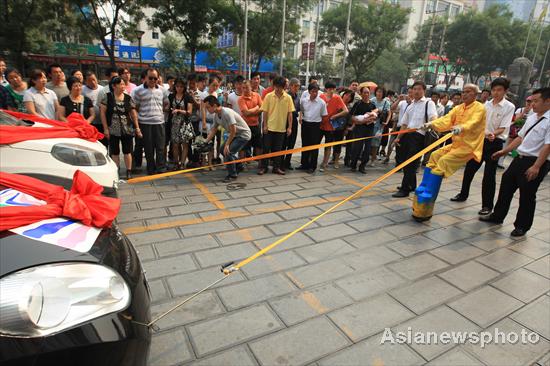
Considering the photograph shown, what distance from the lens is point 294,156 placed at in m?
8.16

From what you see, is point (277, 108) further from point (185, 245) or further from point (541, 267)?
point (541, 267)

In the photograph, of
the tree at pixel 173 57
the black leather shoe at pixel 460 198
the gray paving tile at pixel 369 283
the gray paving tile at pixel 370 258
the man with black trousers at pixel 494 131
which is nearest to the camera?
the gray paving tile at pixel 369 283

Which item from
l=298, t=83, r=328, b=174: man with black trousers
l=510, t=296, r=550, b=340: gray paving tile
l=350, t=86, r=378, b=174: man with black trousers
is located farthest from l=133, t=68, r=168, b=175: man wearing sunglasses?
l=510, t=296, r=550, b=340: gray paving tile

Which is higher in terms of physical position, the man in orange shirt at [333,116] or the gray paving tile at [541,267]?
the man in orange shirt at [333,116]

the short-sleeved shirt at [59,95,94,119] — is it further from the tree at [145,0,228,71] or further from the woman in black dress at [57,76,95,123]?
the tree at [145,0,228,71]

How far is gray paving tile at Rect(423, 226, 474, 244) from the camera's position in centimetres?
394

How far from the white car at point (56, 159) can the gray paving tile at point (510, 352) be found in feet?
12.0

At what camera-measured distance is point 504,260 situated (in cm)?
352

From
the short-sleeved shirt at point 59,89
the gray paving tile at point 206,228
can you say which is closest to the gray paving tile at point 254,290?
the gray paving tile at point 206,228

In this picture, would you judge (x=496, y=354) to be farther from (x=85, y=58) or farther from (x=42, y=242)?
(x=85, y=58)

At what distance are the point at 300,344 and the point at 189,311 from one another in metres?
0.86

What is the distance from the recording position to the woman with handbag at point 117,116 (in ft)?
17.1

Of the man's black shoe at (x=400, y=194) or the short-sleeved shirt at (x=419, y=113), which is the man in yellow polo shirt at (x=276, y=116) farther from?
the man's black shoe at (x=400, y=194)

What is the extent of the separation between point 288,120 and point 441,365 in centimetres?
480
